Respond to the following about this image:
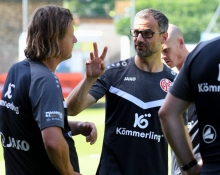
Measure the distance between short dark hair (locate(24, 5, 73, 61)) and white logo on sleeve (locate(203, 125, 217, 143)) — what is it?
1.13 metres

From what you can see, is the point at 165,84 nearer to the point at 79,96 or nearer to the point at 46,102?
the point at 79,96

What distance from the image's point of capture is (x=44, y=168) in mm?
3818

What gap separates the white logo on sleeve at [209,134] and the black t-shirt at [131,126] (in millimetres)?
1563

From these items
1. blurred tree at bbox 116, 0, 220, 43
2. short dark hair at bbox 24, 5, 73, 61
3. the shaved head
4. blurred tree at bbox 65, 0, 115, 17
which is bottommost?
blurred tree at bbox 65, 0, 115, 17

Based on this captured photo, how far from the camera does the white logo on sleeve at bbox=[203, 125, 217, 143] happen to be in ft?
10.9

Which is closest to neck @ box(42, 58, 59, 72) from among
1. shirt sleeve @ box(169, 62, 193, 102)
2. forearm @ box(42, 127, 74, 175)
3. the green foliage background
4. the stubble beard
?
forearm @ box(42, 127, 74, 175)

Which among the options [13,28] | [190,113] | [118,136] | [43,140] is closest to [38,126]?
[43,140]

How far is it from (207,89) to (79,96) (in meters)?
1.54

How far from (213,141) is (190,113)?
2069 mm

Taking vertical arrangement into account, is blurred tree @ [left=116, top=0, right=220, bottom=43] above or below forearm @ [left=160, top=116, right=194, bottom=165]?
below

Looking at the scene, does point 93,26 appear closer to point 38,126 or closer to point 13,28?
point 13,28

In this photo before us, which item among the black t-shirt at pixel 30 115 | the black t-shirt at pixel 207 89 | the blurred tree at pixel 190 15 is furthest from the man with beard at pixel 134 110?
the blurred tree at pixel 190 15

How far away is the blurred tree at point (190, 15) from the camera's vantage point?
29.9 metres

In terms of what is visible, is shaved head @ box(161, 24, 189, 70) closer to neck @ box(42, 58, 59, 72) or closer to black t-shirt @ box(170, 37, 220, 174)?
neck @ box(42, 58, 59, 72)
